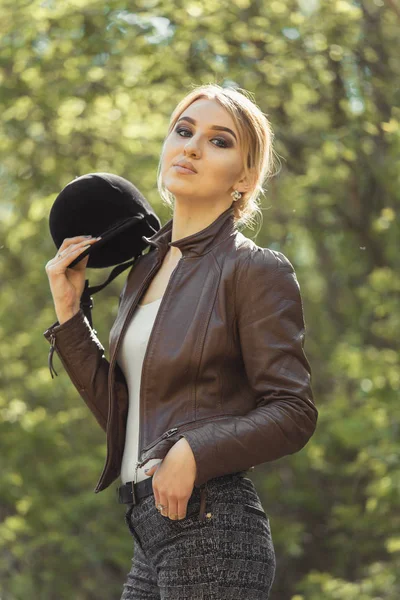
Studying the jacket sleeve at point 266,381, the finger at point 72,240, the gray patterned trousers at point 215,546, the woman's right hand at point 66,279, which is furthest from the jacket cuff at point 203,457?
the finger at point 72,240

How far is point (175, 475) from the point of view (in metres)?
2.45

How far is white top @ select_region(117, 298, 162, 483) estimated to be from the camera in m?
Result: 2.73

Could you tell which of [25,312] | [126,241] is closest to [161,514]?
[126,241]

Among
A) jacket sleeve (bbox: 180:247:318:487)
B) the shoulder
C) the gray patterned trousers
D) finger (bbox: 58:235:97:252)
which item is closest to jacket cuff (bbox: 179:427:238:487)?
jacket sleeve (bbox: 180:247:318:487)

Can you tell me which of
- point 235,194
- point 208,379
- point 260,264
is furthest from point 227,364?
point 235,194

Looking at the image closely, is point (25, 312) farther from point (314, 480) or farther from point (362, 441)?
point (362, 441)

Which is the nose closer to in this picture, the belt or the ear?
the ear

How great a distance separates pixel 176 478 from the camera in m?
2.45

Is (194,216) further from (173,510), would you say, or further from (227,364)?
(173,510)

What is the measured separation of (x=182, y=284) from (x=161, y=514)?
21.7 inches

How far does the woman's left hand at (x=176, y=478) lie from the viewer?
8.03 feet

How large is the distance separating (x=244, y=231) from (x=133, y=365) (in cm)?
518

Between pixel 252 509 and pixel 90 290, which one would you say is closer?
pixel 252 509

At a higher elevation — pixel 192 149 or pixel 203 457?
pixel 192 149
